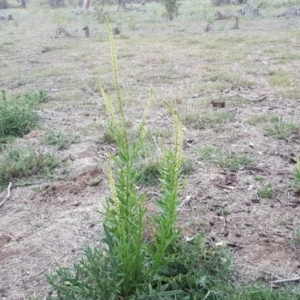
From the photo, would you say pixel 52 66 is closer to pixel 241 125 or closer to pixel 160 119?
pixel 160 119

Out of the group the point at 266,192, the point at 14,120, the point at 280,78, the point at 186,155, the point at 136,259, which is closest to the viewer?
the point at 136,259

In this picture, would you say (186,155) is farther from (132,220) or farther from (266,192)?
(132,220)

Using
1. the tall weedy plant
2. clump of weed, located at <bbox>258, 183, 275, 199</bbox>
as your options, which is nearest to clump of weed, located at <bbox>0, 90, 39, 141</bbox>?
clump of weed, located at <bbox>258, 183, 275, 199</bbox>

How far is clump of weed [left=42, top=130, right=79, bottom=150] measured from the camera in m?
4.22

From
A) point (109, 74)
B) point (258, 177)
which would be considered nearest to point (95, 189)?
point (258, 177)

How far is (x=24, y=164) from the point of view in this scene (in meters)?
3.68

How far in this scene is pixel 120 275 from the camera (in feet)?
6.08

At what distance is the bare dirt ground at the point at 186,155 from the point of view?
2.58 meters

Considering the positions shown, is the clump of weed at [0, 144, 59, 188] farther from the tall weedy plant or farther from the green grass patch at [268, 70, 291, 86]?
the green grass patch at [268, 70, 291, 86]

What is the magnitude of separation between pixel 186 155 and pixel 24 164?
143 cm

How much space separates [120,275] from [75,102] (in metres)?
4.33

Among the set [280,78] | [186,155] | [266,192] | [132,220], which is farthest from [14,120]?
[280,78]

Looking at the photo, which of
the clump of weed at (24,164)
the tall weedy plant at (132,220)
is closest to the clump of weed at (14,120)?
the clump of weed at (24,164)

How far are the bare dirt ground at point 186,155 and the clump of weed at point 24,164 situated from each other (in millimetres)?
166
